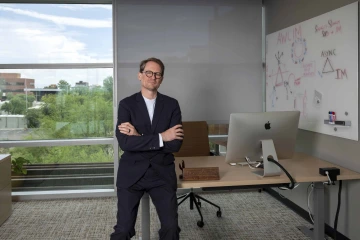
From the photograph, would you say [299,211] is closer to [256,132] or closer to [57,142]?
[256,132]

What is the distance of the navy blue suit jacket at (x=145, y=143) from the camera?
233 centimetres

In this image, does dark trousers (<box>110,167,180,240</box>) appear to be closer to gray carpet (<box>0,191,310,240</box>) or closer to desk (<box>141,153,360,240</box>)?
desk (<box>141,153,360,240</box>)

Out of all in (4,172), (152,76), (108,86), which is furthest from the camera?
(108,86)

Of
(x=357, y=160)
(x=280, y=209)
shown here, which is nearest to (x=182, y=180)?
(x=357, y=160)

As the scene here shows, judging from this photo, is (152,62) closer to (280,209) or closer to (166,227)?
(166,227)

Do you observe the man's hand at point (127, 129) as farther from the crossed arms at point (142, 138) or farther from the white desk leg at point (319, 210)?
the white desk leg at point (319, 210)

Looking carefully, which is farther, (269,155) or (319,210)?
(319,210)

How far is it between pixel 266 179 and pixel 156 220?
65.8 inches

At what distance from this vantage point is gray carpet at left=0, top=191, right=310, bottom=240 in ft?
10.7

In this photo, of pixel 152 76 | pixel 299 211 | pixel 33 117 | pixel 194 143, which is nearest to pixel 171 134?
pixel 152 76

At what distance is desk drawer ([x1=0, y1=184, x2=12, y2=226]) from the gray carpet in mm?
64

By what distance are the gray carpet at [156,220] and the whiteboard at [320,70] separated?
3.50ft

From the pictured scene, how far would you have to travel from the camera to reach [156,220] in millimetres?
3639

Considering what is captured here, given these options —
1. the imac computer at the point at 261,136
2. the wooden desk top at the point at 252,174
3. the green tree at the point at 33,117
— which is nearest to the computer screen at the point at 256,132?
the imac computer at the point at 261,136
